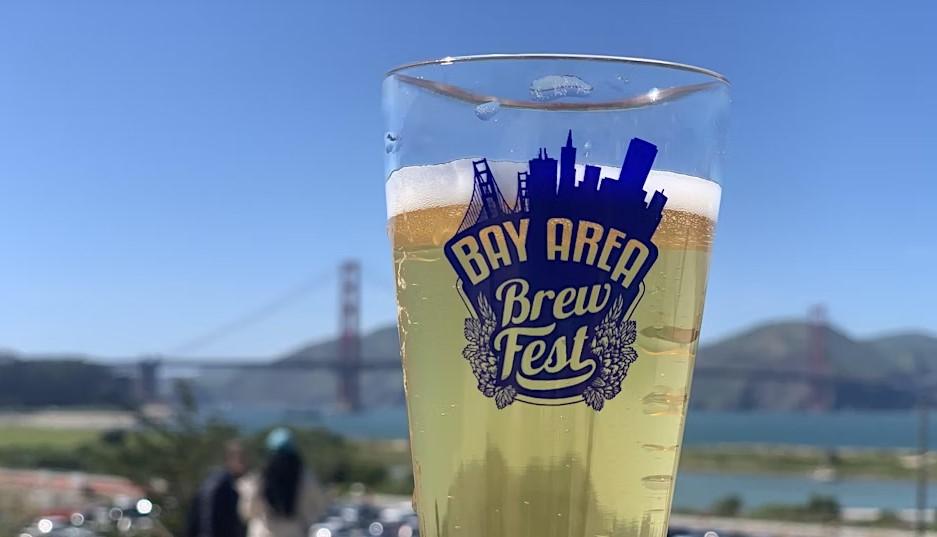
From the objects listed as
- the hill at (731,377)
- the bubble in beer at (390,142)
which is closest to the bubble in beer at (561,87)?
the bubble in beer at (390,142)

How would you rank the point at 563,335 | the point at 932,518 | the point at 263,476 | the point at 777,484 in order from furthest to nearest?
the point at 777,484
the point at 932,518
the point at 263,476
the point at 563,335

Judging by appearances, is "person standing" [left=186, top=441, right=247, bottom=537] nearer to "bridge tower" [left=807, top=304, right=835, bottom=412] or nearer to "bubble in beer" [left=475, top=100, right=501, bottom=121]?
"bubble in beer" [left=475, top=100, right=501, bottom=121]

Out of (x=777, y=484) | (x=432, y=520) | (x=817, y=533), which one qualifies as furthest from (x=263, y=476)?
(x=777, y=484)

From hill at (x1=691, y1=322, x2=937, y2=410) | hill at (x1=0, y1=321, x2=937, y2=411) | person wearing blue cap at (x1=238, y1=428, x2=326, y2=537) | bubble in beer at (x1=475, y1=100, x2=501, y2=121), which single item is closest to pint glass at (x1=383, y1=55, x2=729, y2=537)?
bubble in beer at (x1=475, y1=100, x2=501, y2=121)

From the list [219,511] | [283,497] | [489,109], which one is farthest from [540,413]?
[219,511]

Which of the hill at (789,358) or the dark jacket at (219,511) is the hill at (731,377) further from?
the dark jacket at (219,511)

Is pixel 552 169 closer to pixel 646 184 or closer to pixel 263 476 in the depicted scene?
pixel 646 184
